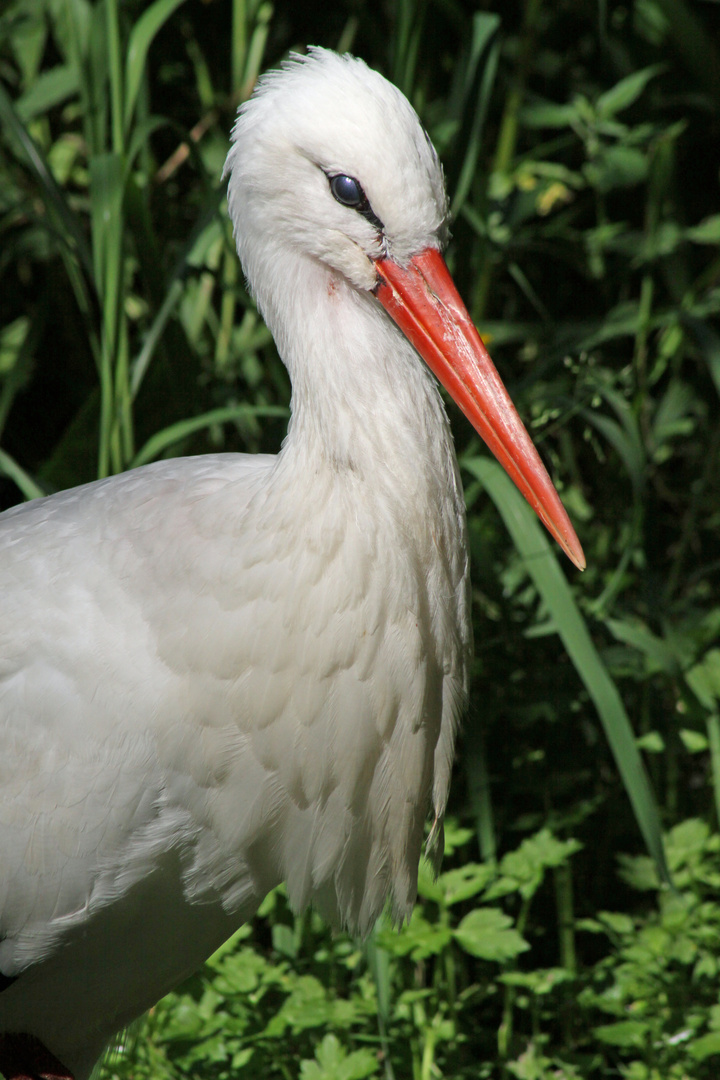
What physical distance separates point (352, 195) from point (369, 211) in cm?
3

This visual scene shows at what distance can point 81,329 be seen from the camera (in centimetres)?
311

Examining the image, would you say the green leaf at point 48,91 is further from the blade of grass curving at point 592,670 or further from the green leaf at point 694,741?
the green leaf at point 694,741

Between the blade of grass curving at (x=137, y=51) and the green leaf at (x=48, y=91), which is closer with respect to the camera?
the blade of grass curving at (x=137, y=51)

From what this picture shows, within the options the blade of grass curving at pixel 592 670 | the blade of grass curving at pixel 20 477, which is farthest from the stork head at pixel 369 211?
the blade of grass curving at pixel 20 477

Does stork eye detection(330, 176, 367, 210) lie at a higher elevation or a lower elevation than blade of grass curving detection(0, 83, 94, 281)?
lower

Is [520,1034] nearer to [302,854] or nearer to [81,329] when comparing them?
[302,854]

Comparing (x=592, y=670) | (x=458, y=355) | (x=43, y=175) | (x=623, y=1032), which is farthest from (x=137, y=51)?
(x=623, y=1032)

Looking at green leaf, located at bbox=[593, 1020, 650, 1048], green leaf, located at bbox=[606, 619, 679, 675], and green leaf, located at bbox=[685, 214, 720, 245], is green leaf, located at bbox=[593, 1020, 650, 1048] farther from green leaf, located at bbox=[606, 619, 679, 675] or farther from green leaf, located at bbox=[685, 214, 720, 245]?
green leaf, located at bbox=[685, 214, 720, 245]

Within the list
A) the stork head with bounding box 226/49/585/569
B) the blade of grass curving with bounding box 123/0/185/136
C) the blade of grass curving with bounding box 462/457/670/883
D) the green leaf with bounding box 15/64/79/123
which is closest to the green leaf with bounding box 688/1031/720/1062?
the blade of grass curving with bounding box 462/457/670/883

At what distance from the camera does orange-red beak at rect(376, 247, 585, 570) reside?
54.9 inches

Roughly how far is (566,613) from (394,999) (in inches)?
28.3

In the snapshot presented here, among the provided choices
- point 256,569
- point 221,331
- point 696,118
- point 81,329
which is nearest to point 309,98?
point 256,569

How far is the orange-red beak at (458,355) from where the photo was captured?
1.39m

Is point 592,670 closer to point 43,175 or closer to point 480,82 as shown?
point 480,82
